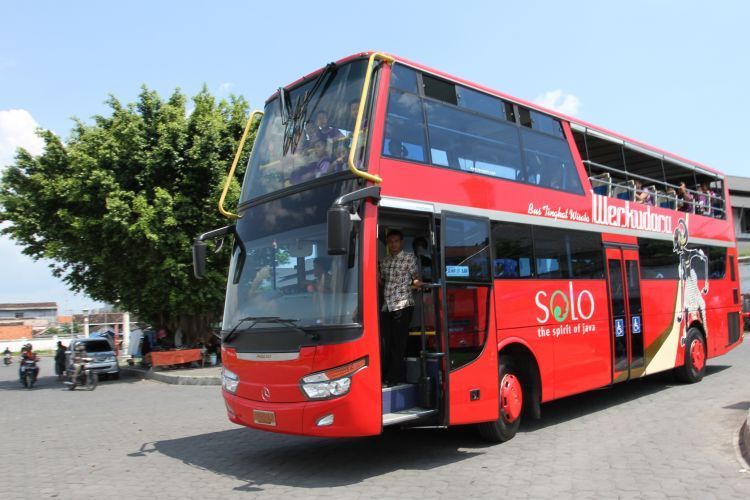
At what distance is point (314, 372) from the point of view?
578 cm

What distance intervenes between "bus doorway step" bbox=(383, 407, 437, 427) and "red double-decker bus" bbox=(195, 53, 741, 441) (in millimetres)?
22

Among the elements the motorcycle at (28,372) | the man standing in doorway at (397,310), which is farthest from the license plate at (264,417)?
the motorcycle at (28,372)

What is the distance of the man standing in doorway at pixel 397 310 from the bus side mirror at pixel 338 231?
4.12 ft

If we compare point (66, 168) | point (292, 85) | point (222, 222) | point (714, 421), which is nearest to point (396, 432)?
point (714, 421)

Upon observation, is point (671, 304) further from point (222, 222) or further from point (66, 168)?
point (66, 168)

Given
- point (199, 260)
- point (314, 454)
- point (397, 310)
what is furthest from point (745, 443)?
point (199, 260)

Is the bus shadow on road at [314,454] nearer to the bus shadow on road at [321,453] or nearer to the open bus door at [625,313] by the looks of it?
the bus shadow on road at [321,453]

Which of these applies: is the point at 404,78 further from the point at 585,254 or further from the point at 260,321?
the point at 585,254

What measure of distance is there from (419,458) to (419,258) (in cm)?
226

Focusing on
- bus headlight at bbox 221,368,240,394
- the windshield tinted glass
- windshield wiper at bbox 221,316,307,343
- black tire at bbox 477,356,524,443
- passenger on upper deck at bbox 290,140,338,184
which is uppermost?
passenger on upper deck at bbox 290,140,338,184

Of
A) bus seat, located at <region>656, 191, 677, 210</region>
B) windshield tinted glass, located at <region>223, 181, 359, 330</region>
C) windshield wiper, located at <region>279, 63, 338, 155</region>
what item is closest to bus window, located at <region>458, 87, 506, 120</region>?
windshield wiper, located at <region>279, 63, 338, 155</region>

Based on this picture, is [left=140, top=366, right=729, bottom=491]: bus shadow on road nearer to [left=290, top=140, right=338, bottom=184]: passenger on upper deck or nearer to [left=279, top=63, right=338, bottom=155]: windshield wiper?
[left=290, top=140, right=338, bottom=184]: passenger on upper deck

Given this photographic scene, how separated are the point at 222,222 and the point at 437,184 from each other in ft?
46.5

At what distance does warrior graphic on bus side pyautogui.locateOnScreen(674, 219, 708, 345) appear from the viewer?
11.3 m
